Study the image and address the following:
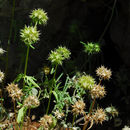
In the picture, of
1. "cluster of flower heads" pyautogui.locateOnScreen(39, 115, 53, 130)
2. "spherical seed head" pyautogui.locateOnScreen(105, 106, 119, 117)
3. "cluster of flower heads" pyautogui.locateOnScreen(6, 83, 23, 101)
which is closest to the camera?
"cluster of flower heads" pyautogui.locateOnScreen(6, 83, 23, 101)

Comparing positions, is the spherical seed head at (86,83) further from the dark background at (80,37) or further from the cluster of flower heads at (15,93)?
the dark background at (80,37)

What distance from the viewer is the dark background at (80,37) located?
3.23m

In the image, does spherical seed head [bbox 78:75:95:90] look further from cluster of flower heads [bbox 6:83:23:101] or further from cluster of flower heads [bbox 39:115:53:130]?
cluster of flower heads [bbox 6:83:23:101]

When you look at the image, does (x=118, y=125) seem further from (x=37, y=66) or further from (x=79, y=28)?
(x=79, y=28)

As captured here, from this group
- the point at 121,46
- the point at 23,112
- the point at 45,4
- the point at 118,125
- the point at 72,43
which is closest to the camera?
the point at 23,112

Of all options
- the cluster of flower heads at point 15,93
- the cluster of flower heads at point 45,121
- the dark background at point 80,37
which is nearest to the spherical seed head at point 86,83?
the cluster of flower heads at point 45,121

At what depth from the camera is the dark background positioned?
323 cm

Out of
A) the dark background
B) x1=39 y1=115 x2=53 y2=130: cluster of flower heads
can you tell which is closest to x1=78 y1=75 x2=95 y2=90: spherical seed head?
x1=39 y1=115 x2=53 y2=130: cluster of flower heads

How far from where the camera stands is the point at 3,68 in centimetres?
326

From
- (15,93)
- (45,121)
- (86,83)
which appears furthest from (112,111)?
(15,93)

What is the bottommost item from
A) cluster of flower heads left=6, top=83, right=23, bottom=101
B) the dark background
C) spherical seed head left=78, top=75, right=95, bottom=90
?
cluster of flower heads left=6, top=83, right=23, bottom=101

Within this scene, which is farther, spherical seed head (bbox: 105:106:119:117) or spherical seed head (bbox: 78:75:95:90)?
spherical seed head (bbox: 105:106:119:117)

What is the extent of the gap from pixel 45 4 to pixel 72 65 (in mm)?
939

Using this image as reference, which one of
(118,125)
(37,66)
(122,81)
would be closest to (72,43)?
(37,66)
